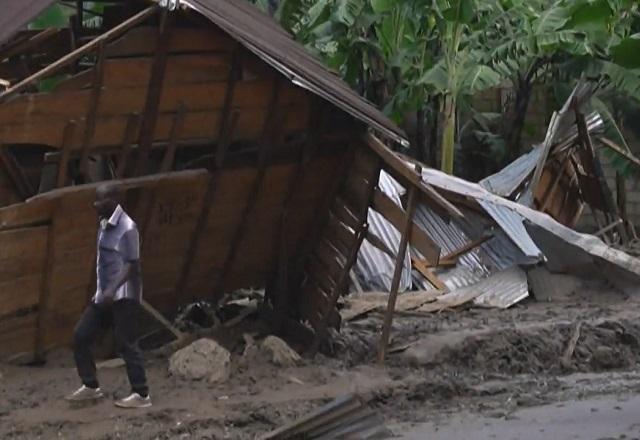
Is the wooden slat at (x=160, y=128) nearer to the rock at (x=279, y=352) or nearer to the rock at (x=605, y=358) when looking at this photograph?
the rock at (x=279, y=352)

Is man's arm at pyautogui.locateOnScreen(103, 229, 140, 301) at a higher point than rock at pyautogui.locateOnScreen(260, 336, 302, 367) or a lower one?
higher

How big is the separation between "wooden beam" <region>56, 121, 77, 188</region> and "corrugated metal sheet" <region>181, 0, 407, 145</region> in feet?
4.28

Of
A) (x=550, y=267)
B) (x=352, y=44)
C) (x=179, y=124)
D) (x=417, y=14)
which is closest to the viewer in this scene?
(x=179, y=124)

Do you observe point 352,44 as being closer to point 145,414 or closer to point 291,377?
point 291,377

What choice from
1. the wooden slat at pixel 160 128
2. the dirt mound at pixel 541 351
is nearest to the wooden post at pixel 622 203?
the dirt mound at pixel 541 351

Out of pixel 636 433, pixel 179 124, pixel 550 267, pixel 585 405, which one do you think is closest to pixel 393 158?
pixel 179 124

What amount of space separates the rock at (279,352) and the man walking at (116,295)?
1.94 metres

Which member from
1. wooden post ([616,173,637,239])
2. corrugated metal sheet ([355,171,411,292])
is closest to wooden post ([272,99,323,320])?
corrugated metal sheet ([355,171,411,292])

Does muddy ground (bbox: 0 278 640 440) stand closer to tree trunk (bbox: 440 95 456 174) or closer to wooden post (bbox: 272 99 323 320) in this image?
wooden post (bbox: 272 99 323 320)

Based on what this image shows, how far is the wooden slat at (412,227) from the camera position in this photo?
10.5m

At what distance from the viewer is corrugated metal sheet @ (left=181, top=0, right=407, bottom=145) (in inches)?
383

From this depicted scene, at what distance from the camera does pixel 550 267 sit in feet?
50.3

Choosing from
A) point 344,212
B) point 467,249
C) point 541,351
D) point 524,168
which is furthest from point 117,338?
point 524,168

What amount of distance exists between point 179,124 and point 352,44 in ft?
31.5
